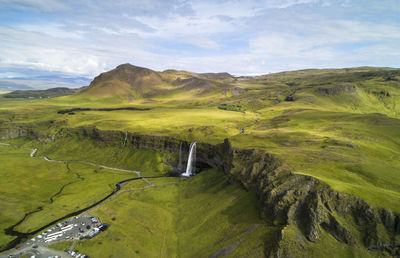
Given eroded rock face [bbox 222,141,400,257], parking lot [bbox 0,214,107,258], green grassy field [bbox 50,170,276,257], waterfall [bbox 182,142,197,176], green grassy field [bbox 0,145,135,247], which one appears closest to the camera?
eroded rock face [bbox 222,141,400,257]

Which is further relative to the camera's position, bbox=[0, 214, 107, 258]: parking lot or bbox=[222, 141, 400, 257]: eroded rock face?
bbox=[0, 214, 107, 258]: parking lot

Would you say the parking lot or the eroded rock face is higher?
the eroded rock face

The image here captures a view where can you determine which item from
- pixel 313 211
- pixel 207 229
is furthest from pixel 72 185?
pixel 313 211

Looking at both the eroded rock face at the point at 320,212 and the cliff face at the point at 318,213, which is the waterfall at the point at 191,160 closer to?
the cliff face at the point at 318,213

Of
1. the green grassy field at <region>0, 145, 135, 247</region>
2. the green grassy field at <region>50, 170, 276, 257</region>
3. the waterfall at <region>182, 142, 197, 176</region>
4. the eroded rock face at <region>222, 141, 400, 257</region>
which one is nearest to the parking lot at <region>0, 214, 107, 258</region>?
the green grassy field at <region>50, 170, 276, 257</region>

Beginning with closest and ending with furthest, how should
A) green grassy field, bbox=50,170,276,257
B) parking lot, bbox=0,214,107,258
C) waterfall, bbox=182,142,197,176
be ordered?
green grassy field, bbox=50,170,276,257
parking lot, bbox=0,214,107,258
waterfall, bbox=182,142,197,176

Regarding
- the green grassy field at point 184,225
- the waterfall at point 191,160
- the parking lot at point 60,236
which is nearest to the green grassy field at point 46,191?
the parking lot at point 60,236

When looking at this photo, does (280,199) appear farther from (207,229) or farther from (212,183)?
(212,183)

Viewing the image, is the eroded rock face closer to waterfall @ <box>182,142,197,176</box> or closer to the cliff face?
the cliff face
